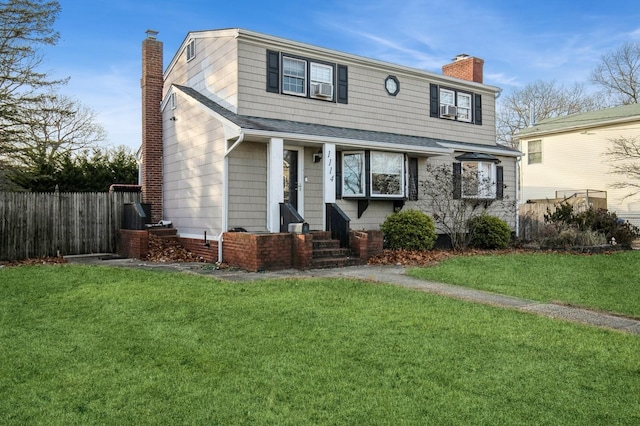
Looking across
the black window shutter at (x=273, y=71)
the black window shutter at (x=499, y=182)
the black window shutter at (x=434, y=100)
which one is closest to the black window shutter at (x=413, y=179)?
the black window shutter at (x=434, y=100)

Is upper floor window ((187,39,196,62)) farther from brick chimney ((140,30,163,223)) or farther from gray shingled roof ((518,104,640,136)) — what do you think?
gray shingled roof ((518,104,640,136))

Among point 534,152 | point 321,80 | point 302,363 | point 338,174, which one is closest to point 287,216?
point 338,174

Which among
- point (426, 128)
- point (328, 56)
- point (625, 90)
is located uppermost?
point (625, 90)

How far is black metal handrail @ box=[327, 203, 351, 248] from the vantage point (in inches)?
480

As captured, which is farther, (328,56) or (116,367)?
(328,56)

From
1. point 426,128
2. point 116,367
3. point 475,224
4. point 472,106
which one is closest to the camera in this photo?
point 116,367

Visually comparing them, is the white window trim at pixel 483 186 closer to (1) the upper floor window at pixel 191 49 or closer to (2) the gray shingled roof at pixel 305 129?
(2) the gray shingled roof at pixel 305 129

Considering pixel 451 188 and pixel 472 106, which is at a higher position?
pixel 472 106

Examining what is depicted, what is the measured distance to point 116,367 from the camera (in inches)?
171

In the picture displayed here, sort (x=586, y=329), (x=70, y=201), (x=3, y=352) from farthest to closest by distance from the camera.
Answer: (x=70, y=201), (x=586, y=329), (x=3, y=352)

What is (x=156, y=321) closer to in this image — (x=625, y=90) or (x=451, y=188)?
(x=451, y=188)

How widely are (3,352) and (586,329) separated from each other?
601 centimetres

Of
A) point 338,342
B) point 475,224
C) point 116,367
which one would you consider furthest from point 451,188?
point 116,367

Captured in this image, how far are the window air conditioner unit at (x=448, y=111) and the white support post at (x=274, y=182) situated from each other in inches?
287
